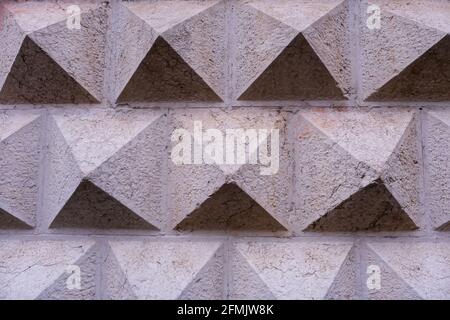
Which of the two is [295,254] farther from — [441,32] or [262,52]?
[441,32]

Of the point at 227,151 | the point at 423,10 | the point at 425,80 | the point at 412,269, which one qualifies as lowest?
the point at 412,269

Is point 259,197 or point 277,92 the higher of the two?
point 277,92

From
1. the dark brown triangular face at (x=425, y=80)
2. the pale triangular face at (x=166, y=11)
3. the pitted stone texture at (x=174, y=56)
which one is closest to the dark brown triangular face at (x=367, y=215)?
the dark brown triangular face at (x=425, y=80)

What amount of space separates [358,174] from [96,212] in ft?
1.44

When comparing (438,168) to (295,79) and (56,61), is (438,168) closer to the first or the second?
(295,79)

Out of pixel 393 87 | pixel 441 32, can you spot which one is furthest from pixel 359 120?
pixel 441 32

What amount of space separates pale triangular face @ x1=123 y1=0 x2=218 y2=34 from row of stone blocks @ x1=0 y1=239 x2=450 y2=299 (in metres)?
0.37

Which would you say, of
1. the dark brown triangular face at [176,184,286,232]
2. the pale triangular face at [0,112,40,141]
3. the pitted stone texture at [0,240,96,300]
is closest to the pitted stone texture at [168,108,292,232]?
the dark brown triangular face at [176,184,286,232]

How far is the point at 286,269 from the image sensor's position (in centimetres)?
107

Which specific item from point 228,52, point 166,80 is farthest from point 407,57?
point 166,80

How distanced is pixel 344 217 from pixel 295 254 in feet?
0.33

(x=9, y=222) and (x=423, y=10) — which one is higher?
(x=423, y=10)

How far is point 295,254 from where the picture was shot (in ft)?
3.52
